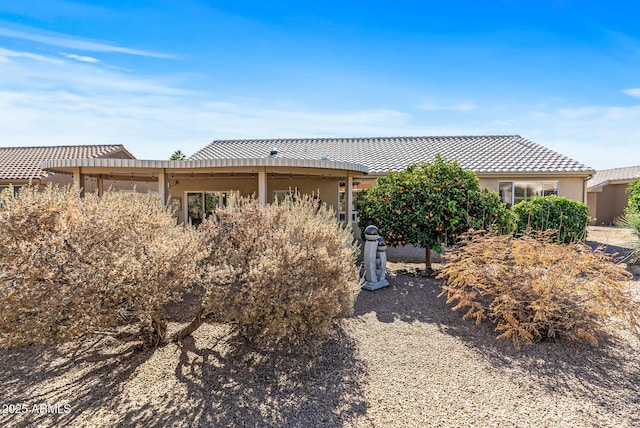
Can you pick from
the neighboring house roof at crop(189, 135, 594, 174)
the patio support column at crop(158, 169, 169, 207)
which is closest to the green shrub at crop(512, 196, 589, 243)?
the neighboring house roof at crop(189, 135, 594, 174)

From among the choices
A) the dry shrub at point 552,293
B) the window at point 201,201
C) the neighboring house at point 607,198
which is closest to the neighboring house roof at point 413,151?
the window at point 201,201

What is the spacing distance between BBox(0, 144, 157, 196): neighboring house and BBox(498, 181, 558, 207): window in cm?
1725

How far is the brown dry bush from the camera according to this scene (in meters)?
3.13

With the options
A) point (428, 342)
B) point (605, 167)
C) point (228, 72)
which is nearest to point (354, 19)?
point (228, 72)

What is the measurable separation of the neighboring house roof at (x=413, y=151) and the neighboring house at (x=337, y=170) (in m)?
0.04

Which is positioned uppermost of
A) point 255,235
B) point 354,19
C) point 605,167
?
point 354,19

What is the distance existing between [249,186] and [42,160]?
14564mm

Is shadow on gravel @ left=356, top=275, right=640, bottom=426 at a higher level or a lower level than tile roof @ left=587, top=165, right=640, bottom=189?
lower

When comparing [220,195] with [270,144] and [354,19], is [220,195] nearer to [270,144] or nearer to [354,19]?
[270,144]

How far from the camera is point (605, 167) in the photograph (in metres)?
30.3

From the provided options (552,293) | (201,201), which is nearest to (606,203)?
(552,293)

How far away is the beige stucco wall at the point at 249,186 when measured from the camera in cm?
1407

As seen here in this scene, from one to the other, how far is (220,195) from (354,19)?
8.97m

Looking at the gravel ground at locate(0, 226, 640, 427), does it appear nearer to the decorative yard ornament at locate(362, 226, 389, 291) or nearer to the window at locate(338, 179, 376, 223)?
the decorative yard ornament at locate(362, 226, 389, 291)
